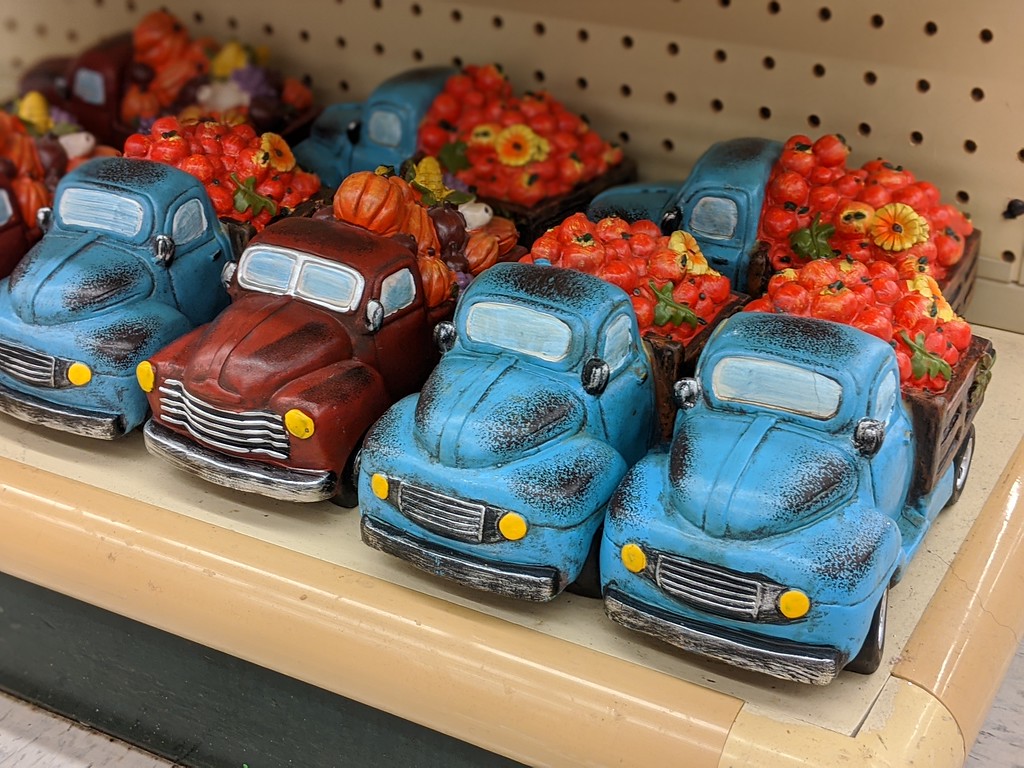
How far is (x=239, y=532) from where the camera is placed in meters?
1.92

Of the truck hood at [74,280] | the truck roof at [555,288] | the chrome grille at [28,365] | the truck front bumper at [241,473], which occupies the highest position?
the truck roof at [555,288]

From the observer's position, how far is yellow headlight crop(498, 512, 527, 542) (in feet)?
5.39

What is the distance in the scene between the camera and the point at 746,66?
255 centimetres

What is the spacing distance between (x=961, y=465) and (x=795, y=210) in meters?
0.57

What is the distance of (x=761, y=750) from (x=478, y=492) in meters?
0.47

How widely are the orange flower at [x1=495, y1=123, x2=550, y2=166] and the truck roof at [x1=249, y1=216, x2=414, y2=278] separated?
2.19 feet

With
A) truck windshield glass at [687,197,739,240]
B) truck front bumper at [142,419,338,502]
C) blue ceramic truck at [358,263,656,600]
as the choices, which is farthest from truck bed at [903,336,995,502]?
truck front bumper at [142,419,338,502]

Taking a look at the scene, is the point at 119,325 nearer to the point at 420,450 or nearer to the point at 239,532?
the point at 239,532

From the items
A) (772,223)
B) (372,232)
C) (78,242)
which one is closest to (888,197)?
(772,223)

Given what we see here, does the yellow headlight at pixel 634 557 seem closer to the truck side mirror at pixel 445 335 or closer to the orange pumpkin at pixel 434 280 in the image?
the truck side mirror at pixel 445 335

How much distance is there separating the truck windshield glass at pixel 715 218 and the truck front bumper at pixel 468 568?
2.75ft

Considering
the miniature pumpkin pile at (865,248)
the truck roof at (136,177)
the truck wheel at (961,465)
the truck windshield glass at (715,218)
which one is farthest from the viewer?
the truck windshield glass at (715,218)

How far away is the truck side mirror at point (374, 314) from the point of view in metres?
1.93

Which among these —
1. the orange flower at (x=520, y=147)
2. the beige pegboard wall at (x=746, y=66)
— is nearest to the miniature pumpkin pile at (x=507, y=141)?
the orange flower at (x=520, y=147)
